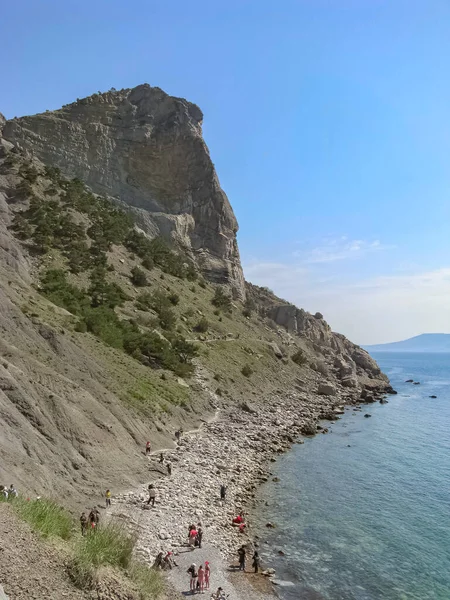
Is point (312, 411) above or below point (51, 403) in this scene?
below

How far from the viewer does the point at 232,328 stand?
71.4 m

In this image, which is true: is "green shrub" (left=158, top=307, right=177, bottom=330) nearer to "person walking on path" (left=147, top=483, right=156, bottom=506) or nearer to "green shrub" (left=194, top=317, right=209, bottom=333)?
"green shrub" (left=194, top=317, right=209, bottom=333)

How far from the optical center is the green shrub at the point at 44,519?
1120 centimetres

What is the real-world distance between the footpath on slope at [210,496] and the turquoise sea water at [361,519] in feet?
4.94

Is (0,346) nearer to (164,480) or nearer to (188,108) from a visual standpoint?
(164,480)

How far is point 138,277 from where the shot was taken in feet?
205

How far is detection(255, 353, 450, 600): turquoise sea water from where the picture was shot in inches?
779

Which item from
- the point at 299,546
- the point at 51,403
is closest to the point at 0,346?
the point at 51,403

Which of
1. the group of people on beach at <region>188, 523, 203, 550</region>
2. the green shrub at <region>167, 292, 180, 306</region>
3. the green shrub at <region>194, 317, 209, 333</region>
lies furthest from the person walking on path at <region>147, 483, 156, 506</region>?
the green shrub at <region>167, 292, 180, 306</region>

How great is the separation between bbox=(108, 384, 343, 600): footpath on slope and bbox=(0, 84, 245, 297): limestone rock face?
55.7 meters

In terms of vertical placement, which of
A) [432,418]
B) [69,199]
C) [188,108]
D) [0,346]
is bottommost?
[432,418]

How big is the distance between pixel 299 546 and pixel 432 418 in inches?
1724

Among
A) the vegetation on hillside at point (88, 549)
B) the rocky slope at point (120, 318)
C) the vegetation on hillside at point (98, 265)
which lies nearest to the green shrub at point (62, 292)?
the vegetation on hillside at point (98, 265)

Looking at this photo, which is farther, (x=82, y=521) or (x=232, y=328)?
(x=232, y=328)
